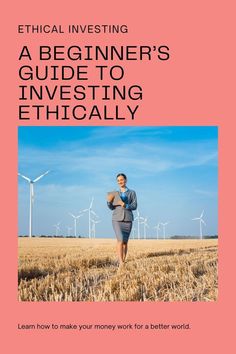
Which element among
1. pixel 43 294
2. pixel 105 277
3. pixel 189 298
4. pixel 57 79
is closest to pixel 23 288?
pixel 43 294

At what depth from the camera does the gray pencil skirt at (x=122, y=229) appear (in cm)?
1025

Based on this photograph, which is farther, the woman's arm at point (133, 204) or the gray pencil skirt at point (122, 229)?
the gray pencil skirt at point (122, 229)

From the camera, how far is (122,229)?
33.8 feet

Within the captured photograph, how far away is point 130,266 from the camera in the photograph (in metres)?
10.0

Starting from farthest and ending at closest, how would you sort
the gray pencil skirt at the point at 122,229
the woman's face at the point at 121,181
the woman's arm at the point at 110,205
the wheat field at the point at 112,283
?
the gray pencil skirt at the point at 122,229
the woman's arm at the point at 110,205
the woman's face at the point at 121,181
the wheat field at the point at 112,283

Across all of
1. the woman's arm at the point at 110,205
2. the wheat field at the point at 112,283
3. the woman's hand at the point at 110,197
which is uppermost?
the woman's hand at the point at 110,197

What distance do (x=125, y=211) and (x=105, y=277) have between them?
1.85m

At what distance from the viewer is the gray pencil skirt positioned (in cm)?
1025

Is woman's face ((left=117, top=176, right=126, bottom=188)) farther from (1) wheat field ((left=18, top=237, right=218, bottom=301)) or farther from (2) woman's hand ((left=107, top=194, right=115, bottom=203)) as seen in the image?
(1) wheat field ((left=18, top=237, right=218, bottom=301))

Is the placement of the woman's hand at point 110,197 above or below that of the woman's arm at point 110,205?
above

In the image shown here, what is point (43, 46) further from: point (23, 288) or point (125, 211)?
point (23, 288)

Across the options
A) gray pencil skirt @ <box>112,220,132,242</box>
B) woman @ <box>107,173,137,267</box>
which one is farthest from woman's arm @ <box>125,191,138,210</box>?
gray pencil skirt @ <box>112,220,132,242</box>

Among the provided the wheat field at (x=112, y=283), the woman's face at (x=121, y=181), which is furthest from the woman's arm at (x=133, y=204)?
the wheat field at (x=112, y=283)

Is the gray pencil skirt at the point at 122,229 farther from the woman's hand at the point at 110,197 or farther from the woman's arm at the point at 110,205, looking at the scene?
the woman's hand at the point at 110,197
